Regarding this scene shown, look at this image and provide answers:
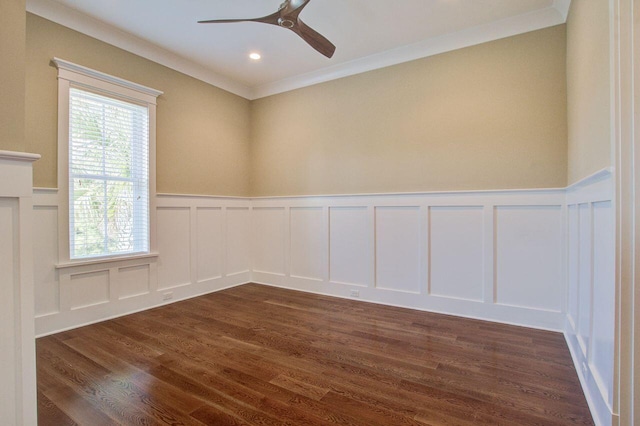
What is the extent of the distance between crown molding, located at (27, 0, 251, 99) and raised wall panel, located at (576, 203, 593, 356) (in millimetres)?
4140

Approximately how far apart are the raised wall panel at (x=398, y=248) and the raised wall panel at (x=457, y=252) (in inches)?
6.7

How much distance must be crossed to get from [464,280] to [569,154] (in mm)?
1453

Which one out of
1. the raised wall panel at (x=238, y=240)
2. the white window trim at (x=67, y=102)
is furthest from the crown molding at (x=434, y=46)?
the white window trim at (x=67, y=102)

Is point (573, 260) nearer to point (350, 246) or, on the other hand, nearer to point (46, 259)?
point (350, 246)

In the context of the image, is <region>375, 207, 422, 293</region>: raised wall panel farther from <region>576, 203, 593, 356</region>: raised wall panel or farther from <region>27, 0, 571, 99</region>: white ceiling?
<region>27, 0, 571, 99</region>: white ceiling

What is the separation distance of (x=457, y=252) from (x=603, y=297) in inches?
67.7

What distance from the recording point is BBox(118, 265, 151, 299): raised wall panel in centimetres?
325

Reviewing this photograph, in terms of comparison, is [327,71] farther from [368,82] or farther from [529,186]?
[529,186]

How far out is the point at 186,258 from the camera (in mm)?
3873

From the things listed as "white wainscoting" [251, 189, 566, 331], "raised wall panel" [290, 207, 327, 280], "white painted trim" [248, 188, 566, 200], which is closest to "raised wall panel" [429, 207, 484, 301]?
"white wainscoting" [251, 189, 566, 331]

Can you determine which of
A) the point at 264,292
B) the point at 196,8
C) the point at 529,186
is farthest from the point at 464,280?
the point at 196,8

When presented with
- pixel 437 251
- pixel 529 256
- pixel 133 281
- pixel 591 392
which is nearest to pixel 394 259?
pixel 437 251

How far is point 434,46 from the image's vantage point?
3.30 m

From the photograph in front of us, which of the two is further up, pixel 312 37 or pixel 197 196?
pixel 312 37
